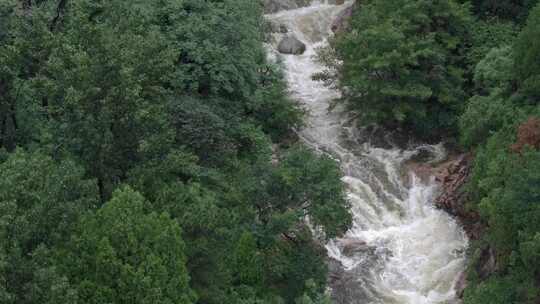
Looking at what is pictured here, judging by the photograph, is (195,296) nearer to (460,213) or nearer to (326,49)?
(460,213)

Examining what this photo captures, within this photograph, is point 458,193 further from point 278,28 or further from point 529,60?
point 278,28

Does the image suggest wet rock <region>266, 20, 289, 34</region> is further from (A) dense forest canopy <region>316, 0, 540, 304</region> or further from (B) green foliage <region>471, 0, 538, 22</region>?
(B) green foliage <region>471, 0, 538, 22</region>

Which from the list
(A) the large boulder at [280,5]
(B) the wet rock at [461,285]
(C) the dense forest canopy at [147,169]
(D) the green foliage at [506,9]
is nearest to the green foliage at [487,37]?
(D) the green foliage at [506,9]

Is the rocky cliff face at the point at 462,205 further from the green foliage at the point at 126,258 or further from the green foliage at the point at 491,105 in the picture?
the green foliage at the point at 126,258

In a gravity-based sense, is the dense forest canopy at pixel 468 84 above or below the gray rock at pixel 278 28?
above

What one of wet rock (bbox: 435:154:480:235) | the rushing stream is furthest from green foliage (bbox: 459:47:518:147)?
the rushing stream

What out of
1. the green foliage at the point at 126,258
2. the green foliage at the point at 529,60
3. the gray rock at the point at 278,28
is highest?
the green foliage at the point at 126,258
